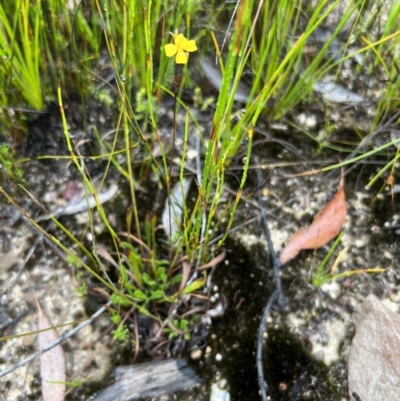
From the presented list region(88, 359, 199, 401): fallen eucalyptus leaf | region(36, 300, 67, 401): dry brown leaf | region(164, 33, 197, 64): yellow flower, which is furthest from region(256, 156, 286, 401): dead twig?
region(164, 33, 197, 64): yellow flower

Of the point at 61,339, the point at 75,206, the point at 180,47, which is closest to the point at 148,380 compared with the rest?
the point at 61,339

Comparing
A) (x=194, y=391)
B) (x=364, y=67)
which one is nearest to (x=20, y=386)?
(x=194, y=391)

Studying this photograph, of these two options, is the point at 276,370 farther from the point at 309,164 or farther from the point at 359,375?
the point at 309,164

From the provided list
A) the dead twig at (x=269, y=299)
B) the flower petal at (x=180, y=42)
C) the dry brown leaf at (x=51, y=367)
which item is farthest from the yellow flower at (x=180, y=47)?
the dry brown leaf at (x=51, y=367)

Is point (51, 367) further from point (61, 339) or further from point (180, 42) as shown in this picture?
point (180, 42)

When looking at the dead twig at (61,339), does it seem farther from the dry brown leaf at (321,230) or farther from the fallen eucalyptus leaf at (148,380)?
the dry brown leaf at (321,230)
